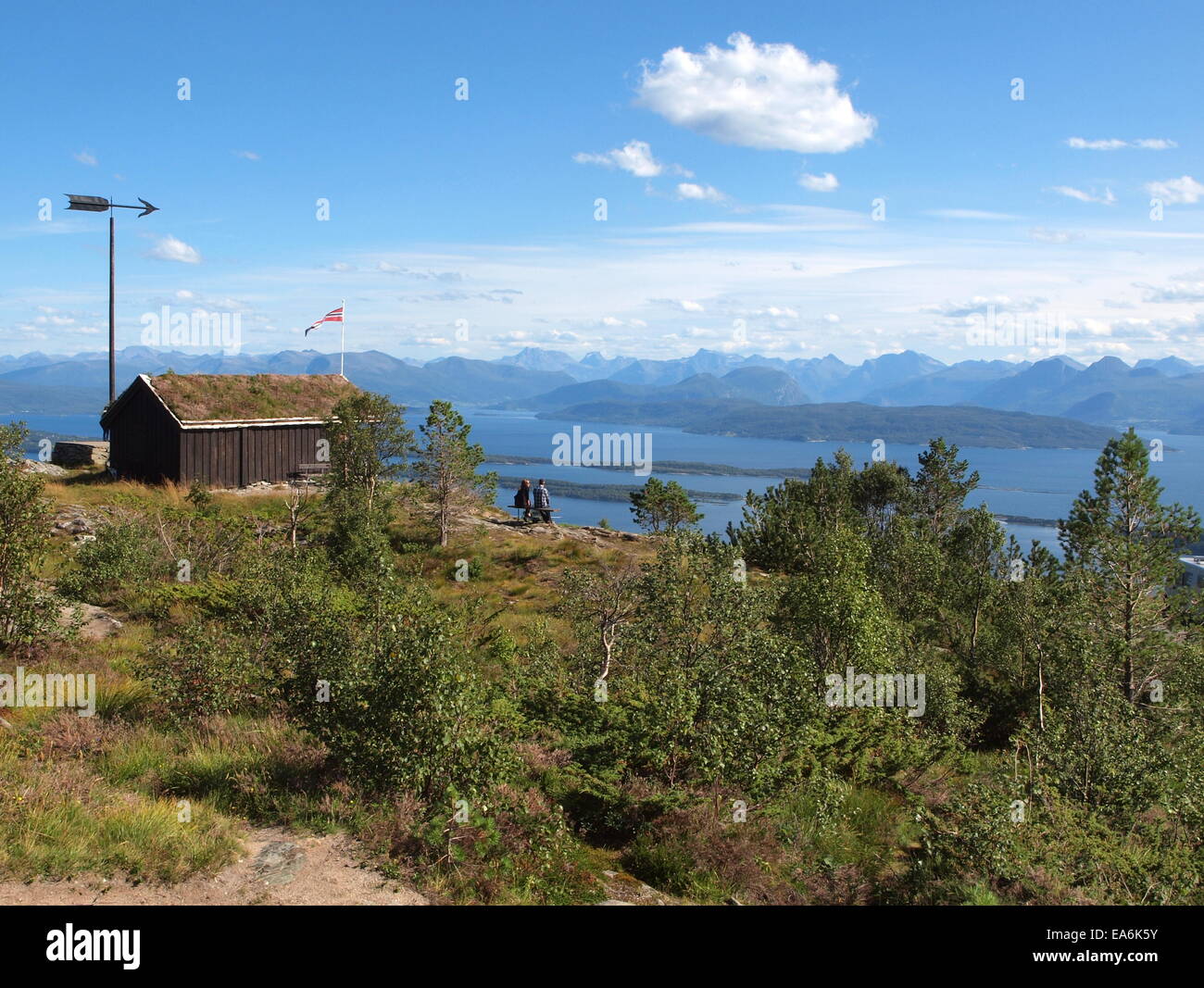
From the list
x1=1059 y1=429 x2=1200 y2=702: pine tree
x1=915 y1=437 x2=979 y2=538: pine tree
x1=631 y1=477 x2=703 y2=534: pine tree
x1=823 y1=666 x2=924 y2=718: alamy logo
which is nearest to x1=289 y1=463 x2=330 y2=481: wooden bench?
x1=631 y1=477 x2=703 y2=534: pine tree

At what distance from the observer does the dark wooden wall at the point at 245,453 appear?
3503 cm

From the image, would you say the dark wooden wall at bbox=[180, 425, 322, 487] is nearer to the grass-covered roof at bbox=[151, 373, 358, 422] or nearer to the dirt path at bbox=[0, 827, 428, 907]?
the grass-covered roof at bbox=[151, 373, 358, 422]

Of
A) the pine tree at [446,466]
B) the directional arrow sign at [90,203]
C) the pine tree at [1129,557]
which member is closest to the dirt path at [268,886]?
the pine tree at [446,466]

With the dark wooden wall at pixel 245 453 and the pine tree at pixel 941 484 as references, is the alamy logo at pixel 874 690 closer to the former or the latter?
the dark wooden wall at pixel 245 453

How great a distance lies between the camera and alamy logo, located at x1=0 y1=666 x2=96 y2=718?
1244cm

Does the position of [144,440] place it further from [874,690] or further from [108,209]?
[874,690]

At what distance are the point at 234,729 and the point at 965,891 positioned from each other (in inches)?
411

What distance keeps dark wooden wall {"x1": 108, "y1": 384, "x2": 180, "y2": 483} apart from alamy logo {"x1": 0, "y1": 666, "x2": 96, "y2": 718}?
23.8 meters

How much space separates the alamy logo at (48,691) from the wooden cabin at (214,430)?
2307cm

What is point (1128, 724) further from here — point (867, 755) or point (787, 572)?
point (787, 572)

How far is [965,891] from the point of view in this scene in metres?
9.93

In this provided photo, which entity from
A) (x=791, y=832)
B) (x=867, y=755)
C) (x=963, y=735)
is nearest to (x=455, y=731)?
(x=791, y=832)
